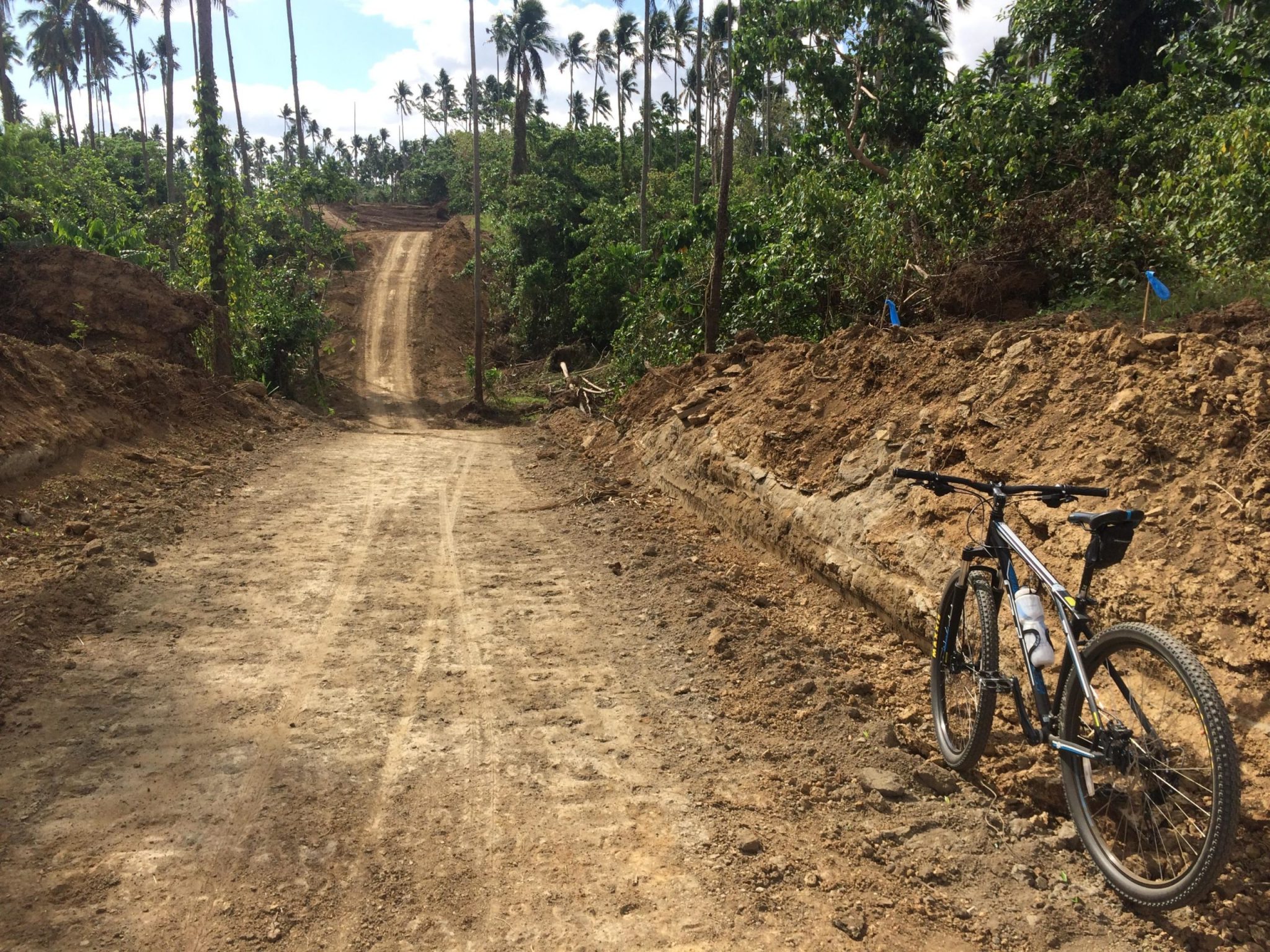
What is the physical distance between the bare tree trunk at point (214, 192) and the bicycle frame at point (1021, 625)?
16784 mm

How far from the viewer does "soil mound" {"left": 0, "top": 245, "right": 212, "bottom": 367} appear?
586 inches

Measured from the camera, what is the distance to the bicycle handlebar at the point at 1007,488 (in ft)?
11.3

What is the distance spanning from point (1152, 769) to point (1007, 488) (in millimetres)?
1324

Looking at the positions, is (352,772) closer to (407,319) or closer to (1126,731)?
(1126,731)

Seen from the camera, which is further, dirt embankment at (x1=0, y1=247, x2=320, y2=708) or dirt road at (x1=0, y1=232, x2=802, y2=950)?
dirt embankment at (x1=0, y1=247, x2=320, y2=708)

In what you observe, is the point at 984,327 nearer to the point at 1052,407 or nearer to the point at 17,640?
the point at 1052,407

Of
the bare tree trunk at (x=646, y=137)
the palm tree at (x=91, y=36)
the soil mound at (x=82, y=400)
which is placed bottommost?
the soil mound at (x=82, y=400)

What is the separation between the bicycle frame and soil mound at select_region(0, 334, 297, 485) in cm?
874

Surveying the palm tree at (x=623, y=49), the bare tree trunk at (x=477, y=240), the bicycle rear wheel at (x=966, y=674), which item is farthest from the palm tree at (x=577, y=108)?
the bicycle rear wheel at (x=966, y=674)

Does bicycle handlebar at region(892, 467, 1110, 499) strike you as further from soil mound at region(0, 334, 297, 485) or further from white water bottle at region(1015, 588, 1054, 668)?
soil mound at region(0, 334, 297, 485)

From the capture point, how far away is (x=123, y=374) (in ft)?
40.0

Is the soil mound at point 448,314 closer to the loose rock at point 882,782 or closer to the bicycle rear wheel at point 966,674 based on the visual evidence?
the bicycle rear wheel at point 966,674

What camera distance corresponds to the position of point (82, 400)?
10508 millimetres

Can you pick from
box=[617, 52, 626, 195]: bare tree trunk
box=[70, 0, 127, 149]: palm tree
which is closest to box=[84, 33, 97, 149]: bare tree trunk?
box=[70, 0, 127, 149]: palm tree
